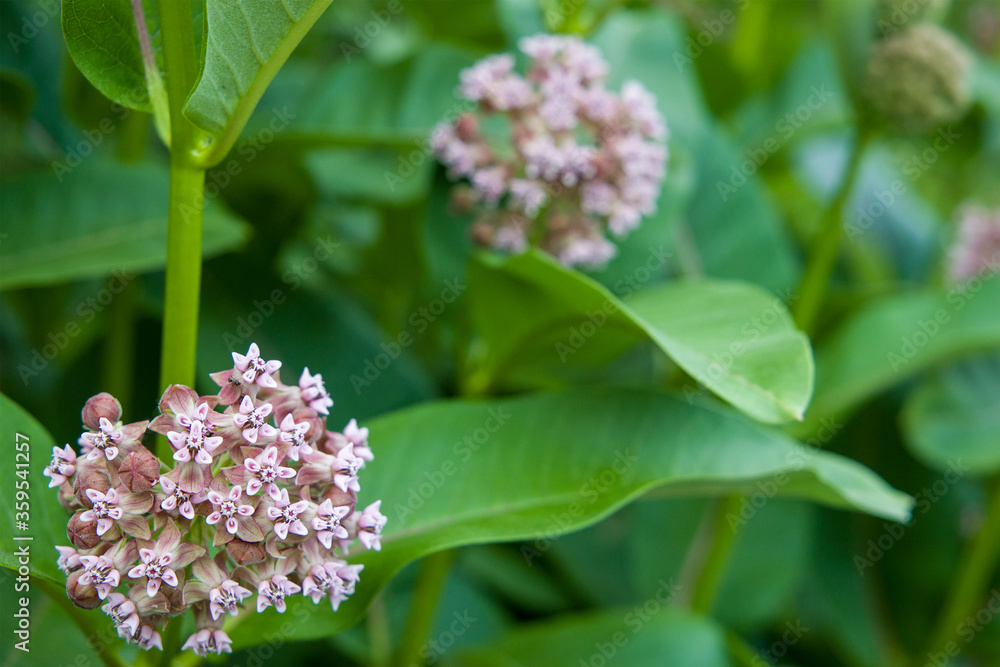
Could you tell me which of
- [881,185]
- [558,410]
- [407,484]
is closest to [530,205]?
[558,410]

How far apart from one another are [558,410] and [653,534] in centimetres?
70

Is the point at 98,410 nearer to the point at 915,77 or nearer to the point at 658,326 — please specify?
the point at 658,326

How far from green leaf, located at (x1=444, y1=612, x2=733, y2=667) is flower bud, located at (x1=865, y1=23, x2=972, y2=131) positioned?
902 millimetres

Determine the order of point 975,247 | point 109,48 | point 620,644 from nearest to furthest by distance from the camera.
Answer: point 109,48 → point 620,644 → point 975,247

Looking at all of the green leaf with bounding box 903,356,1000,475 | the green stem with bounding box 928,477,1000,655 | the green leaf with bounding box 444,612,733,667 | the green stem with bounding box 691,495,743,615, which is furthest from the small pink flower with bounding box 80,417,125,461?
the green stem with bounding box 928,477,1000,655

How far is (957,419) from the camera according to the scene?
5.76 feet

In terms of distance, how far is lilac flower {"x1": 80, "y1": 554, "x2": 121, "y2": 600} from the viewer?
29.5 inches

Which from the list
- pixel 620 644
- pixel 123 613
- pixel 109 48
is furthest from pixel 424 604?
pixel 109 48

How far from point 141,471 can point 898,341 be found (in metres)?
1.28

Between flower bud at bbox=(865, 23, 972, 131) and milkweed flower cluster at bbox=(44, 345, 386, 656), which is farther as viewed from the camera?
flower bud at bbox=(865, 23, 972, 131)

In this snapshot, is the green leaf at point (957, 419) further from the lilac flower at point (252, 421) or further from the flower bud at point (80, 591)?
the flower bud at point (80, 591)

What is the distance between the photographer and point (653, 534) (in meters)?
1.73

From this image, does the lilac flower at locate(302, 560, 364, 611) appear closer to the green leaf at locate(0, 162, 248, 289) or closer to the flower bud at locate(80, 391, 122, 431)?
the flower bud at locate(80, 391, 122, 431)

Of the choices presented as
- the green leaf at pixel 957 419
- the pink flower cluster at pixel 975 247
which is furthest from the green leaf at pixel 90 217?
the pink flower cluster at pixel 975 247
